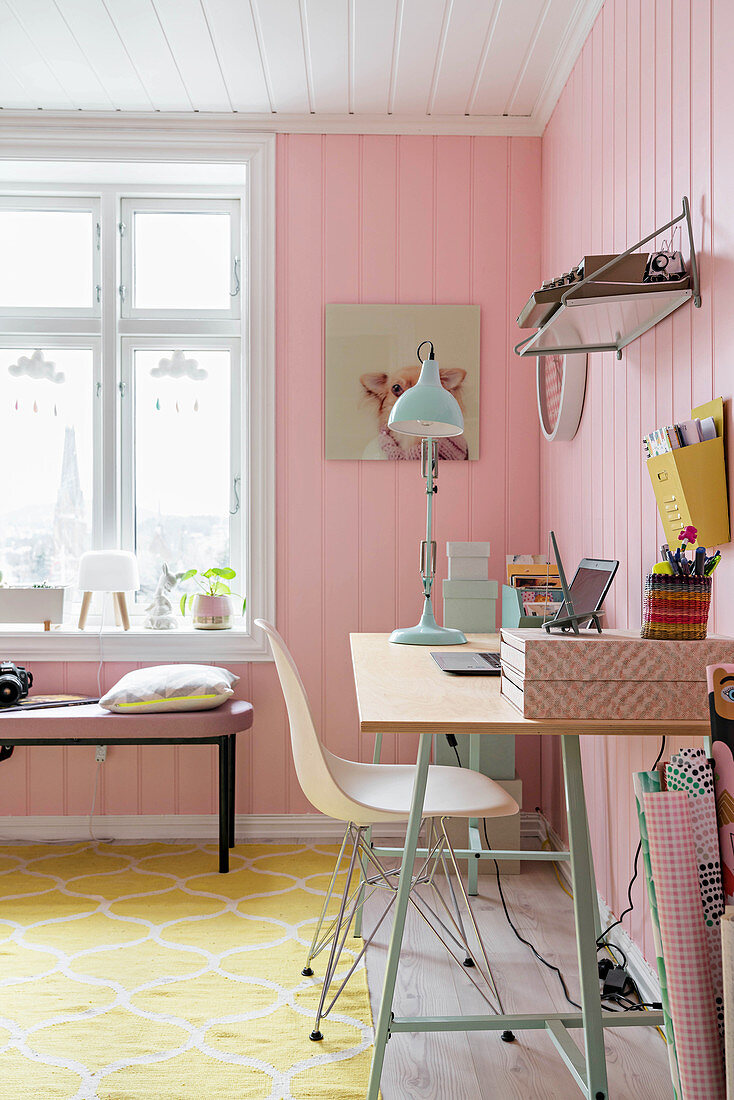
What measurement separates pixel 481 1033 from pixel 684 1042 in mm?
935

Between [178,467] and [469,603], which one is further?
[178,467]

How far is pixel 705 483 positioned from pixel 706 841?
0.69 metres

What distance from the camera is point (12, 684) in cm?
279

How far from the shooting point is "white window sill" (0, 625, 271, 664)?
303 cm

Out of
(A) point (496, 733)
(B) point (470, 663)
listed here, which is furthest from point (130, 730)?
A: (A) point (496, 733)

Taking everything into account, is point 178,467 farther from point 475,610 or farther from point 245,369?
point 475,610

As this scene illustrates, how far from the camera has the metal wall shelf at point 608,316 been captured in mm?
1604

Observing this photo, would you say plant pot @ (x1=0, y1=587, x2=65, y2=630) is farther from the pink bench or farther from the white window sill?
the pink bench

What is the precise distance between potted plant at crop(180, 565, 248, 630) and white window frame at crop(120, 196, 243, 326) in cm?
102

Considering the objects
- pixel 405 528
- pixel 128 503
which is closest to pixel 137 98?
pixel 128 503

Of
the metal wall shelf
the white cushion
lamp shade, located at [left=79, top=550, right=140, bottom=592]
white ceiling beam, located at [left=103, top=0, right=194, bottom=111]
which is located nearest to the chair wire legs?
the white cushion

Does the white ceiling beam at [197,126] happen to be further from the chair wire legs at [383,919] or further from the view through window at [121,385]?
the chair wire legs at [383,919]

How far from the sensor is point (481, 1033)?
1.81m

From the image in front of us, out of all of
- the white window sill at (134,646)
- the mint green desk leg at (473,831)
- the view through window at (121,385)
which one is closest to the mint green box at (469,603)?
the mint green desk leg at (473,831)
